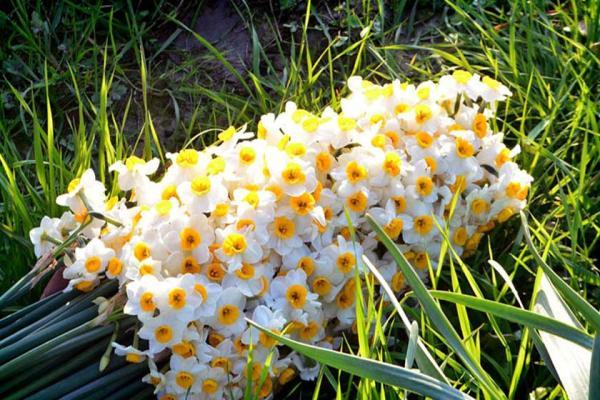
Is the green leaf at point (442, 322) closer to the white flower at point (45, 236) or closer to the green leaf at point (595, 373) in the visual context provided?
the green leaf at point (595, 373)

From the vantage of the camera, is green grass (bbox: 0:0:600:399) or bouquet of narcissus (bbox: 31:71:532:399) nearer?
bouquet of narcissus (bbox: 31:71:532:399)

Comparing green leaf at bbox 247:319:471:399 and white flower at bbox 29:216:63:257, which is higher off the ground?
white flower at bbox 29:216:63:257

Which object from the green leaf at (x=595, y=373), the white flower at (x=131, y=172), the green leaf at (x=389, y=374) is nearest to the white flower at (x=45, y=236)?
the white flower at (x=131, y=172)

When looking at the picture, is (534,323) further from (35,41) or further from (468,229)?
(35,41)

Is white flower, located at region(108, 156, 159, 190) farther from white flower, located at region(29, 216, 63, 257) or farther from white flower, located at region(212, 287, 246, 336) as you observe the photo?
white flower, located at region(212, 287, 246, 336)

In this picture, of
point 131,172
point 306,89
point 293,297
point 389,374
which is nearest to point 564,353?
point 389,374

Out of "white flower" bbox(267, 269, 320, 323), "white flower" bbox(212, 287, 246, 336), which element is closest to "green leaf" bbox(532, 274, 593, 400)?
"white flower" bbox(267, 269, 320, 323)

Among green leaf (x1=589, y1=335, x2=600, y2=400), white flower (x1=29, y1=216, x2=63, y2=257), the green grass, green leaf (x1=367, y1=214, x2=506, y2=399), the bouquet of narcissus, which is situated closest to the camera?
green leaf (x1=589, y1=335, x2=600, y2=400)
